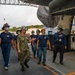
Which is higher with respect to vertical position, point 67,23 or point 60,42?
point 67,23

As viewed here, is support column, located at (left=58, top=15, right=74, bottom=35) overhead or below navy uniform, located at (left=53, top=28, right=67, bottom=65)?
overhead

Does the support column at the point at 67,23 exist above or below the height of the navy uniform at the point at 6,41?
above

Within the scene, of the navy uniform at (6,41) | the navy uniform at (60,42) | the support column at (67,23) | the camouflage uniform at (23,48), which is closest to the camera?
the camouflage uniform at (23,48)

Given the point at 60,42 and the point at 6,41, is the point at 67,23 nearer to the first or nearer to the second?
the point at 60,42

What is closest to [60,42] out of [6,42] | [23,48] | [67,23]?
[23,48]

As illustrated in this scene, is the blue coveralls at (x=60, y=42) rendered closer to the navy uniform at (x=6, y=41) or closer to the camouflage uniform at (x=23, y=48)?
the camouflage uniform at (x=23, y=48)

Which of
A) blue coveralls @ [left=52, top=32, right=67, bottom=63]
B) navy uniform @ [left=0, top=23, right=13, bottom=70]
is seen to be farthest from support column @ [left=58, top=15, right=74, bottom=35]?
navy uniform @ [left=0, top=23, right=13, bottom=70]

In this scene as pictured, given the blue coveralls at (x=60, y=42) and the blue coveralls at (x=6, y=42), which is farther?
the blue coveralls at (x=60, y=42)

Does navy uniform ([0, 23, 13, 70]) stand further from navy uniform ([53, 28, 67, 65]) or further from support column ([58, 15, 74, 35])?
support column ([58, 15, 74, 35])

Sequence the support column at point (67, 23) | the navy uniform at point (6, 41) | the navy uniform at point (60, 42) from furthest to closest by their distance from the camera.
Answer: the support column at point (67, 23)
the navy uniform at point (60, 42)
the navy uniform at point (6, 41)

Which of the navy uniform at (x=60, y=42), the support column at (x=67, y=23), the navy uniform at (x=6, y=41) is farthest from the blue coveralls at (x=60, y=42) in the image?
the support column at (x=67, y=23)

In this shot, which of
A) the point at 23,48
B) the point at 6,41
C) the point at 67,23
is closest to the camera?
the point at 23,48

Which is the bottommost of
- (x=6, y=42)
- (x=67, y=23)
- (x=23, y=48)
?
(x=23, y=48)

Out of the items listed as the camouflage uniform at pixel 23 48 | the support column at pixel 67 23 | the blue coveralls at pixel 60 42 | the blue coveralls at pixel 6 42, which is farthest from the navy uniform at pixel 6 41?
the support column at pixel 67 23
